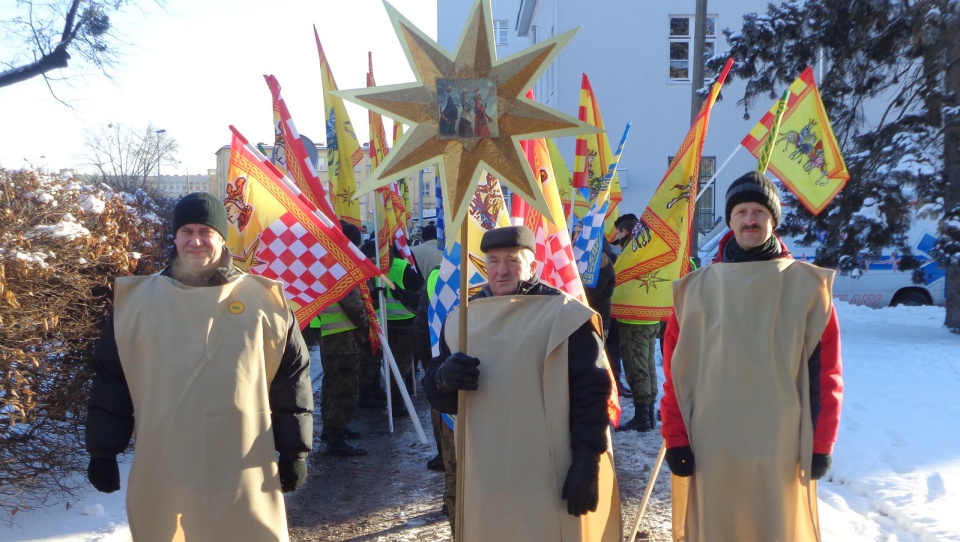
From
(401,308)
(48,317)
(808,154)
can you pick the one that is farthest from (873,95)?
(48,317)

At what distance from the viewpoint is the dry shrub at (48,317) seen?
445 cm

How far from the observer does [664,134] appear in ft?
78.9

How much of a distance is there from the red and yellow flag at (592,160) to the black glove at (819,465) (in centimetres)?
362

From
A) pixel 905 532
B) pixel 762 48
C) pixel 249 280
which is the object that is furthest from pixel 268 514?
pixel 762 48

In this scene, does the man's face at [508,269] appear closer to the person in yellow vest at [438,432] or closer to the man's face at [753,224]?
the man's face at [753,224]

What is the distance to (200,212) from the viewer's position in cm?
323

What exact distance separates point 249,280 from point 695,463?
180cm

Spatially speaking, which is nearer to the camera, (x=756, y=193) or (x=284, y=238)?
(x=756, y=193)

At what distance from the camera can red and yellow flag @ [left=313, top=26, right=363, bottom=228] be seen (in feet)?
28.7

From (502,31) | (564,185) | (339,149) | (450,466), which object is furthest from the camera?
A: (502,31)

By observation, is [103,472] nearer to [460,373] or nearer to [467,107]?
[460,373]

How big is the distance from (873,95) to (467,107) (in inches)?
496

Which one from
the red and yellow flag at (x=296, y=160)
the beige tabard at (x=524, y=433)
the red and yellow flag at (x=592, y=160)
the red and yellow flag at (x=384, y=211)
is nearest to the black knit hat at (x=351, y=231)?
the red and yellow flag at (x=384, y=211)

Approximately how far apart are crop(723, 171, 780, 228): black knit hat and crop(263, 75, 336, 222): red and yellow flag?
4150 millimetres
